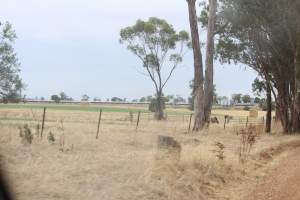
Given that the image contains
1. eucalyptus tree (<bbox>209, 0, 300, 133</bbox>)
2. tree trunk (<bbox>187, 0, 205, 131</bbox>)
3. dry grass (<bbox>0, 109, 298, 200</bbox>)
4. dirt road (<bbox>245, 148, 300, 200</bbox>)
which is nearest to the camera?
dry grass (<bbox>0, 109, 298, 200</bbox>)

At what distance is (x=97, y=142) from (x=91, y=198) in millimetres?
8955

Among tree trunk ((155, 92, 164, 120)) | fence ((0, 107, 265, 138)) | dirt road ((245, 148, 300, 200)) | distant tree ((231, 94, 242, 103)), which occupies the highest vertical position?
distant tree ((231, 94, 242, 103))

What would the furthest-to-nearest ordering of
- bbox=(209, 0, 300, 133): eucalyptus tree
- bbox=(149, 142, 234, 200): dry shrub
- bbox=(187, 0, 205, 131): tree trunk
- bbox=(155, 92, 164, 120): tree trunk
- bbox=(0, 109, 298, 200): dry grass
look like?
bbox=(155, 92, 164, 120): tree trunk → bbox=(187, 0, 205, 131): tree trunk → bbox=(209, 0, 300, 133): eucalyptus tree → bbox=(149, 142, 234, 200): dry shrub → bbox=(0, 109, 298, 200): dry grass

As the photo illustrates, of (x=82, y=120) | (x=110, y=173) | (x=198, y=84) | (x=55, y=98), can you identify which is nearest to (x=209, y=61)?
(x=198, y=84)

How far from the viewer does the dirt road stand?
11.9 metres

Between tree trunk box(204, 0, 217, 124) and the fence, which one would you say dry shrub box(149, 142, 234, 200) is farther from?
tree trunk box(204, 0, 217, 124)

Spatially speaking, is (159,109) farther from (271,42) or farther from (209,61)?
(271,42)

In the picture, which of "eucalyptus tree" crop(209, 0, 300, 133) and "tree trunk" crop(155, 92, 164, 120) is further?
"tree trunk" crop(155, 92, 164, 120)

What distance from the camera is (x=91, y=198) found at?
10016 millimetres

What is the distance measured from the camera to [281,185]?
13109 millimetres

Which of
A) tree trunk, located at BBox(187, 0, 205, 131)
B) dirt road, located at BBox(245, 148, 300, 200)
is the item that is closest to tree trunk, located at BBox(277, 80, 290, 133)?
tree trunk, located at BBox(187, 0, 205, 131)

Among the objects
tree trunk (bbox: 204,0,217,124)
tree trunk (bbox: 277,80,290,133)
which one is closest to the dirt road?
tree trunk (bbox: 277,80,290,133)

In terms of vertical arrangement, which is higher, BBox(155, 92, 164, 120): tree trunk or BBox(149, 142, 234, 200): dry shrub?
BBox(155, 92, 164, 120): tree trunk

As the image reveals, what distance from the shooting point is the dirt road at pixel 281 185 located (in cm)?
1188
